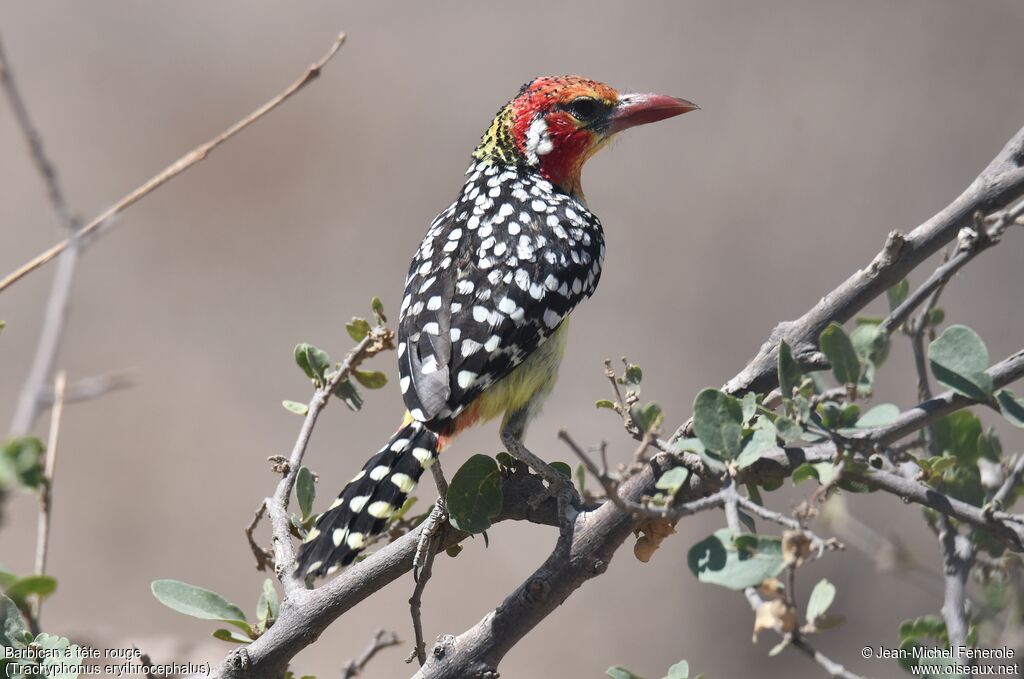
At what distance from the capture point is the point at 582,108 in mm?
3307

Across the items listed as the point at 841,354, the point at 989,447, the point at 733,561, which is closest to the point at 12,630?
the point at 733,561

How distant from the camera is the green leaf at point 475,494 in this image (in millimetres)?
1719

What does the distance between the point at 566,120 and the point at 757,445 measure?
6.99 feet

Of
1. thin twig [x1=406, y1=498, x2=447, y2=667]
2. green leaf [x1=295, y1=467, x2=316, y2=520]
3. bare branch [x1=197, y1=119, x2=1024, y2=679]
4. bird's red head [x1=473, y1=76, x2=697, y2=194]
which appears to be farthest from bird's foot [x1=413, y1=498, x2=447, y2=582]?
bird's red head [x1=473, y1=76, x2=697, y2=194]

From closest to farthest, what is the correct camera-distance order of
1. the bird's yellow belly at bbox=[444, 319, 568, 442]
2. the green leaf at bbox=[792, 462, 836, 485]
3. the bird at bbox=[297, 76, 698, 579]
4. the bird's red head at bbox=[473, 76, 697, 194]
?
the green leaf at bbox=[792, 462, 836, 485] < the bird at bbox=[297, 76, 698, 579] < the bird's yellow belly at bbox=[444, 319, 568, 442] < the bird's red head at bbox=[473, 76, 697, 194]

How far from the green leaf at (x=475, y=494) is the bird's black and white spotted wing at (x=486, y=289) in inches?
18.9

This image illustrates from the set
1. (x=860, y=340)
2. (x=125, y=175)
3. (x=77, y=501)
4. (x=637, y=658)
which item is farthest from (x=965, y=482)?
(x=125, y=175)

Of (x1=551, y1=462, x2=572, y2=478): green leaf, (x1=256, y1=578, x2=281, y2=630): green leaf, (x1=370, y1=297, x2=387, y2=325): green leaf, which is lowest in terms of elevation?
(x1=256, y1=578, x2=281, y2=630): green leaf

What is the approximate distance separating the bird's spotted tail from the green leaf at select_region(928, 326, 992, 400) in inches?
44.2

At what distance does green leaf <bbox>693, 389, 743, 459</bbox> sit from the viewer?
4.44ft

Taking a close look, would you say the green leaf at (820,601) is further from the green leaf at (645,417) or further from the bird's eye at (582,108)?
the bird's eye at (582,108)

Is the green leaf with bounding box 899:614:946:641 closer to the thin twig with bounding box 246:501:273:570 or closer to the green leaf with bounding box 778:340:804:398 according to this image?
the green leaf with bounding box 778:340:804:398

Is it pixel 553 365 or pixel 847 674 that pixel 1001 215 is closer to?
pixel 847 674

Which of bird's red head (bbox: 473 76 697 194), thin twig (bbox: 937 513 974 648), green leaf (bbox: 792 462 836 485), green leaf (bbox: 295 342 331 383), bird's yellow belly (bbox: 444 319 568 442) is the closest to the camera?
green leaf (bbox: 792 462 836 485)
